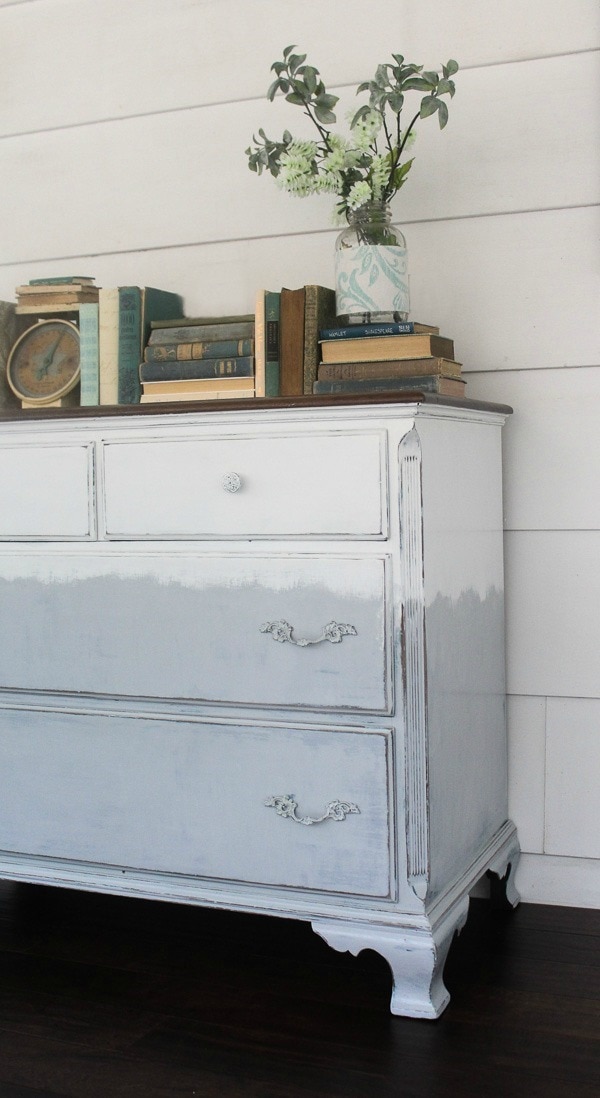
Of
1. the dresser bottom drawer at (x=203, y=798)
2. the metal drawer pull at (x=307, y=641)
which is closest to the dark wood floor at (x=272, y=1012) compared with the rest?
the dresser bottom drawer at (x=203, y=798)

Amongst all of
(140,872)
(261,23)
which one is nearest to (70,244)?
(261,23)

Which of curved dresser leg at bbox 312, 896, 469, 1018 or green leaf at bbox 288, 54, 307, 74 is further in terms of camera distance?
green leaf at bbox 288, 54, 307, 74

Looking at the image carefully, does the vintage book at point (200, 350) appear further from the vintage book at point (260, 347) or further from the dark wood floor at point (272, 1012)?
the dark wood floor at point (272, 1012)

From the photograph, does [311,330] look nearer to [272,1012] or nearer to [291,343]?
[291,343]

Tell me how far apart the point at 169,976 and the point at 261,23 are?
1.74 m

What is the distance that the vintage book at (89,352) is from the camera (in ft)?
6.52

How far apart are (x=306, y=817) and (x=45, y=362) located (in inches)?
38.9

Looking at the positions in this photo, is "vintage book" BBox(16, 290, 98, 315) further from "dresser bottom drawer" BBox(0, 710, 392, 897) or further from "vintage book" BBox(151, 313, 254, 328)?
"dresser bottom drawer" BBox(0, 710, 392, 897)

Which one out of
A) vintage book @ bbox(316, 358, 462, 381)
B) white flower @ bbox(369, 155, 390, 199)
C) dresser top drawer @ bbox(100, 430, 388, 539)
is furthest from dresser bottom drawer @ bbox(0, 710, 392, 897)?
white flower @ bbox(369, 155, 390, 199)

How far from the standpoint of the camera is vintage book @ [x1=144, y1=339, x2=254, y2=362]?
187 cm

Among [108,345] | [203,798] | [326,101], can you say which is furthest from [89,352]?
[203,798]

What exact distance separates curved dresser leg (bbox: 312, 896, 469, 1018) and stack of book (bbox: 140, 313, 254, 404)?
2.82 feet

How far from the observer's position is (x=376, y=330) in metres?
1.74

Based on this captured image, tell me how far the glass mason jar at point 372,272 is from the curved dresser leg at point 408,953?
93 centimetres
